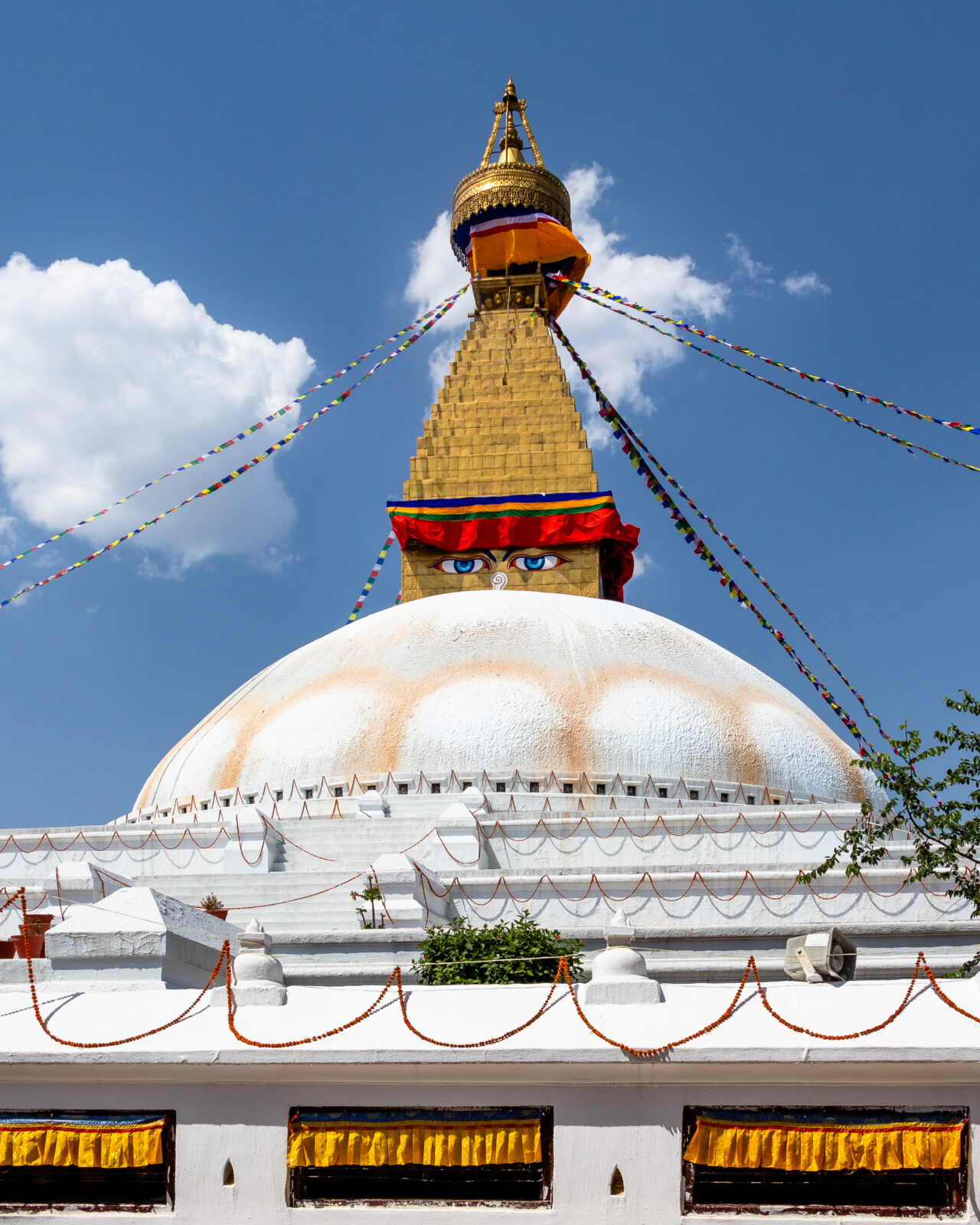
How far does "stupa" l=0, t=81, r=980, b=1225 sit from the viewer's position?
20.5ft

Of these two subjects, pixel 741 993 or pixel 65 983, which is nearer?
pixel 741 993

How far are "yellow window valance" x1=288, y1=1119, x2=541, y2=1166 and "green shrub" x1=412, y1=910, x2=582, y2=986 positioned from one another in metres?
3.12

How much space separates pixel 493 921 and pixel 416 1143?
7.33 m

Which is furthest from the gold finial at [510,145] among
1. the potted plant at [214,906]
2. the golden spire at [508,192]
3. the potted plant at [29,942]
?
the potted plant at [29,942]

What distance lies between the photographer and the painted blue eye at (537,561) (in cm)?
2814

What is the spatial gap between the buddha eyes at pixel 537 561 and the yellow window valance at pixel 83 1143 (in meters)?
21.9

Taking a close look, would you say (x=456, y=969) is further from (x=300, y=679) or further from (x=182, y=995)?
(x=300, y=679)

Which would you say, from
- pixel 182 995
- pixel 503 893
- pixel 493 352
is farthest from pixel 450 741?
pixel 493 352

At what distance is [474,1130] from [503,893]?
7.54m

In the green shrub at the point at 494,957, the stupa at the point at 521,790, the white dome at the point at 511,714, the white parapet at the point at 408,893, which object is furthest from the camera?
the white dome at the point at 511,714

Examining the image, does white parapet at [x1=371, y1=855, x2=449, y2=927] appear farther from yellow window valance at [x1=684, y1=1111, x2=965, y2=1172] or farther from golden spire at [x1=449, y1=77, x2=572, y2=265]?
golden spire at [x1=449, y1=77, x2=572, y2=265]

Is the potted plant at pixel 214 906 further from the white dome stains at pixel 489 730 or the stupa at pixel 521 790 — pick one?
the white dome stains at pixel 489 730

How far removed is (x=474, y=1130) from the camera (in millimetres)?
6410

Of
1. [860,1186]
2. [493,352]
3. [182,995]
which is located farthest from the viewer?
[493,352]
